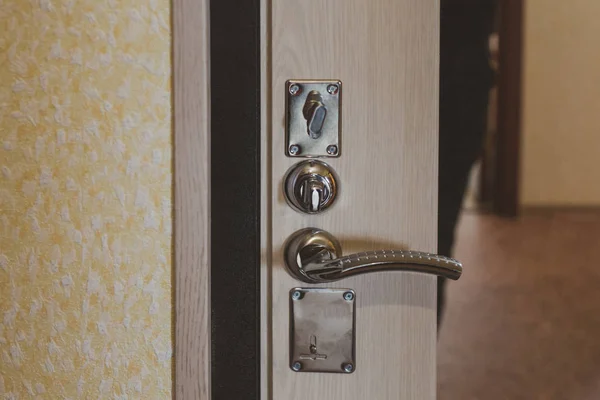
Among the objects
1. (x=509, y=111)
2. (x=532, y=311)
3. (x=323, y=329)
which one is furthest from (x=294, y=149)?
(x=532, y=311)

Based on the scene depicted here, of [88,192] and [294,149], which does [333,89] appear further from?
[88,192]

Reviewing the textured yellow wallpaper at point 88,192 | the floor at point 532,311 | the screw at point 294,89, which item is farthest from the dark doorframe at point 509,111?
the textured yellow wallpaper at point 88,192

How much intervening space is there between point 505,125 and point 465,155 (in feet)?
3.38

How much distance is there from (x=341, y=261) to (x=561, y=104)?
8.50 ft

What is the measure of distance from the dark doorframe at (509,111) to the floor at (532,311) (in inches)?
3.9

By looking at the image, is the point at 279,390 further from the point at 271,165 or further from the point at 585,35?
the point at 585,35

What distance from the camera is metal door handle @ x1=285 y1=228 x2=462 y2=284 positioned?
41cm

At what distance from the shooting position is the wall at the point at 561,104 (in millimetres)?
2500

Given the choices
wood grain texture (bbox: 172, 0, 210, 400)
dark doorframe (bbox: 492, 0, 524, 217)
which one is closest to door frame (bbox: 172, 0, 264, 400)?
wood grain texture (bbox: 172, 0, 210, 400)

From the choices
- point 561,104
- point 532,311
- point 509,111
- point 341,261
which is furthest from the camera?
point 561,104

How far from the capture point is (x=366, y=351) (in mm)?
462

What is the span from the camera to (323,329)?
461 mm

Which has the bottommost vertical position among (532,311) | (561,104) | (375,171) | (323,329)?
(532,311)

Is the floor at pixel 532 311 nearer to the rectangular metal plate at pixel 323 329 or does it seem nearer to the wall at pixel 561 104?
the wall at pixel 561 104
